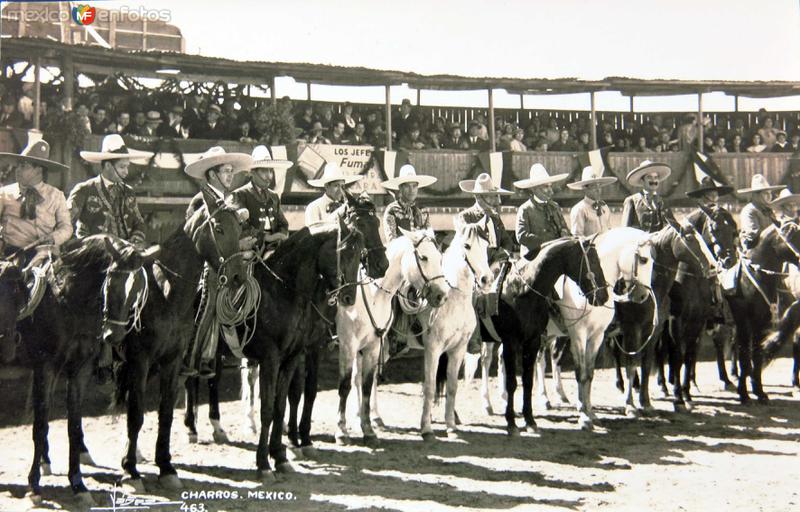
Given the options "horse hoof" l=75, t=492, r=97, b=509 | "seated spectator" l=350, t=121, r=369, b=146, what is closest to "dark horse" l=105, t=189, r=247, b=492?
"horse hoof" l=75, t=492, r=97, b=509

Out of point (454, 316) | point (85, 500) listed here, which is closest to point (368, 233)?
point (454, 316)

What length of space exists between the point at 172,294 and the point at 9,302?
4.47 feet

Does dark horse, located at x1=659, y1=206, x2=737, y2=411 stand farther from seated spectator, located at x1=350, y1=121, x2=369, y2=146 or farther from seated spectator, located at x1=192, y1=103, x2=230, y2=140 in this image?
seated spectator, located at x1=192, y1=103, x2=230, y2=140

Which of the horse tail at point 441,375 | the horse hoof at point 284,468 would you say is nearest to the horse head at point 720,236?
the horse tail at point 441,375

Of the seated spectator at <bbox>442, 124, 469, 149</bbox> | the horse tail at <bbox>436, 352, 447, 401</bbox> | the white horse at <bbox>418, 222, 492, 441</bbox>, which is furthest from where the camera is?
the seated spectator at <bbox>442, 124, 469, 149</bbox>

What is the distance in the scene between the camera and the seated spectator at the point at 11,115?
14.2 meters

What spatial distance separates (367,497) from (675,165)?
50.9ft

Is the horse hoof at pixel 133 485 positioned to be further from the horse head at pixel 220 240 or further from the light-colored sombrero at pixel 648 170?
the light-colored sombrero at pixel 648 170

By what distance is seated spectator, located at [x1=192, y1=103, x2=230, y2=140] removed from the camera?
54.6ft

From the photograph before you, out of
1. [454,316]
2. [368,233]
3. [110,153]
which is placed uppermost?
[110,153]

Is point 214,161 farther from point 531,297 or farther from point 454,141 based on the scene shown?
point 454,141

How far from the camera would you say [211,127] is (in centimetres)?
1672

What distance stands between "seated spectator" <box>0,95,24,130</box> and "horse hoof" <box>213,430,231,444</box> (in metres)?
7.51

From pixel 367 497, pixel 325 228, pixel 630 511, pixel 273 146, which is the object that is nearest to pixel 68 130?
pixel 273 146
